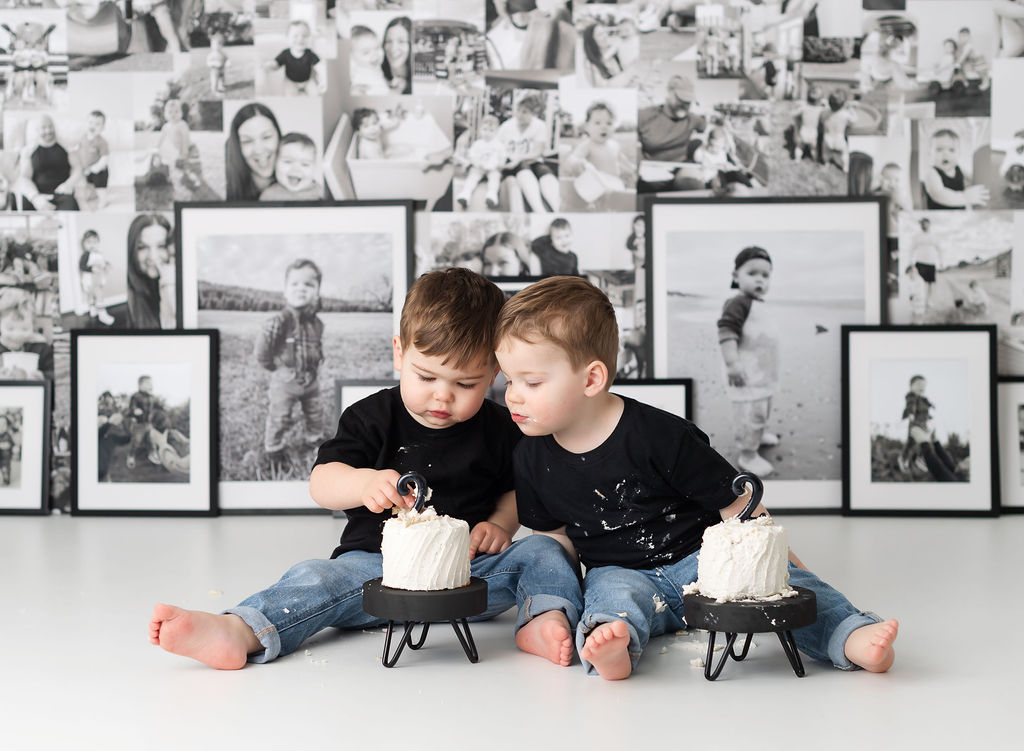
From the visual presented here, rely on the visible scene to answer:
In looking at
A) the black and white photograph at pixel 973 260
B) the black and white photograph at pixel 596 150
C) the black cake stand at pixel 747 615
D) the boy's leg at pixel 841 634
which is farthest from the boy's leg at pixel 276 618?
the black and white photograph at pixel 973 260

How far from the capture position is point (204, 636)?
1236mm

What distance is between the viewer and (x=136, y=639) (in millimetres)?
1429

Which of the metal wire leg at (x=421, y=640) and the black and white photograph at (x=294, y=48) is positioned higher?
the black and white photograph at (x=294, y=48)

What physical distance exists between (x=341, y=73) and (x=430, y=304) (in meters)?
1.44

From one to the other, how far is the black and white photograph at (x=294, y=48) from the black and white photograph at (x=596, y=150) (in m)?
0.55

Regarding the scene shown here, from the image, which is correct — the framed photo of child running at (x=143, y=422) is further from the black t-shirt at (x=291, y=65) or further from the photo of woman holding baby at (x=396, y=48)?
the photo of woman holding baby at (x=396, y=48)

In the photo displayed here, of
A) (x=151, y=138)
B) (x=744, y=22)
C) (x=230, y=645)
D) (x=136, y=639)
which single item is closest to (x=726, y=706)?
(x=230, y=645)

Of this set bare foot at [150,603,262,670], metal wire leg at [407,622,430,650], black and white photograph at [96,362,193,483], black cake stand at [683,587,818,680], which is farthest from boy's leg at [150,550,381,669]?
black and white photograph at [96,362,193,483]

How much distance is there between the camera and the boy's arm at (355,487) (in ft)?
4.40

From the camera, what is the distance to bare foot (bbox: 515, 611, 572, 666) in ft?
4.20

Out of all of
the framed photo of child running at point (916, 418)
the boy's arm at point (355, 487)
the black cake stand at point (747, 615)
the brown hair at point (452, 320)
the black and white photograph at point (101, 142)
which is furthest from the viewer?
the black and white photograph at point (101, 142)

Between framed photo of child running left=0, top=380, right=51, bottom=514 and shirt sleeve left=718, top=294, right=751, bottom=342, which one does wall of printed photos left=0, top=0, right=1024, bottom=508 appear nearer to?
shirt sleeve left=718, top=294, right=751, bottom=342

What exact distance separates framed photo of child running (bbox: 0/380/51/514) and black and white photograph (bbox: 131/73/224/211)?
0.58m

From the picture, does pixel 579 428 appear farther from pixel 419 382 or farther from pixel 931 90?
pixel 931 90
